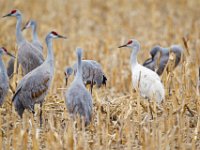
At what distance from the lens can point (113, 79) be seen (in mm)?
10117

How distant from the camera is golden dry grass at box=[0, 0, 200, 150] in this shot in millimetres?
6488

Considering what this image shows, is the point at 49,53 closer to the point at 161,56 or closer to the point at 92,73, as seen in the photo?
the point at 92,73

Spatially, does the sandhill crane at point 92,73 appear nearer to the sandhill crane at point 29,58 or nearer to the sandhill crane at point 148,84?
the sandhill crane at point 148,84

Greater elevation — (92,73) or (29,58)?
(29,58)

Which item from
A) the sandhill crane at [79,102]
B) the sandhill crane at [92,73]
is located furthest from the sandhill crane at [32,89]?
the sandhill crane at [92,73]

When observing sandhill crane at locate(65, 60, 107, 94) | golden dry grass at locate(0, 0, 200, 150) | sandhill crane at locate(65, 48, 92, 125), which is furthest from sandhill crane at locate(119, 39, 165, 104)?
sandhill crane at locate(65, 48, 92, 125)

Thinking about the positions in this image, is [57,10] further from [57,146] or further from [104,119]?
[57,146]

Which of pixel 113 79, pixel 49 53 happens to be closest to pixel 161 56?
pixel 113 79

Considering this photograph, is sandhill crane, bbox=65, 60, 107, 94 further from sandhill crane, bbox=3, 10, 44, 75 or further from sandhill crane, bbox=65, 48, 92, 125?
sandhill crane, bbox=65, 48, 92, 125

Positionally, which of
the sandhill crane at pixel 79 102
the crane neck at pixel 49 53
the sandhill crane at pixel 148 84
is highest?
the crane neck at pixel 49 53

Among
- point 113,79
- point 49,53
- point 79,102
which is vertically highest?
point 49,53

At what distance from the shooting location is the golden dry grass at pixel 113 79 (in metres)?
6.49

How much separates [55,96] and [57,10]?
299 inches

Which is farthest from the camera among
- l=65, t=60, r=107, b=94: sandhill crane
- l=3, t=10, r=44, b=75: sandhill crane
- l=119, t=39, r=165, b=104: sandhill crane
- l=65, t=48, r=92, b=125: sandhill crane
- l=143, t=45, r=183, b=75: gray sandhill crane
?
l=143, t=45, r=183, b=75: gray sandhill crane
